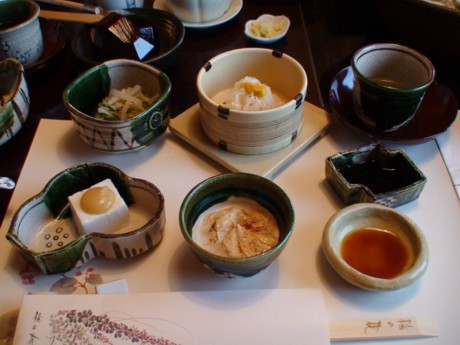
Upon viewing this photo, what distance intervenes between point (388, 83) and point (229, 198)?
609mm

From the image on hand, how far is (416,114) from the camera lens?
1248mm

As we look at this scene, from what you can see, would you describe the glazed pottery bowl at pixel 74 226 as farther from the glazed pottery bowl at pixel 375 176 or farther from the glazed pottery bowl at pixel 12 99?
the glazed pottery bowl at pixel 375 176

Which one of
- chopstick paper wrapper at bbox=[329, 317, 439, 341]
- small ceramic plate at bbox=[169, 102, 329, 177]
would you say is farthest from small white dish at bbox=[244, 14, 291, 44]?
chopstick paper wrapper at bbox=[329, 317, 439, 341]

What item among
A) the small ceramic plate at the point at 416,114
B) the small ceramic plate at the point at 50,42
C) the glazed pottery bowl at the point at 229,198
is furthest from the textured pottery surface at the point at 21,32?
the small ceramic plate at the point at 416,114

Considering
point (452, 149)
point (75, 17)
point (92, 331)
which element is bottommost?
point (452, 149)

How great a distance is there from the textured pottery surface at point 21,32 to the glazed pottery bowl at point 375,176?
0.97 m

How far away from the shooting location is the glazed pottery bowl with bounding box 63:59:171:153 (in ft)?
3.60

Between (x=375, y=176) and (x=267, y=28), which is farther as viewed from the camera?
(x=267, y=28)

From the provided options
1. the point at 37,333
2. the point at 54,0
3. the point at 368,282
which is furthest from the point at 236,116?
the point at 54,0

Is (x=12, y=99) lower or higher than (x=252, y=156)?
higher

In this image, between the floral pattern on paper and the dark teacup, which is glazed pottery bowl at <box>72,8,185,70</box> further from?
the floral pattern on paper

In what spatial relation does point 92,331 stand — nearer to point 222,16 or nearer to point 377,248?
point 377,248

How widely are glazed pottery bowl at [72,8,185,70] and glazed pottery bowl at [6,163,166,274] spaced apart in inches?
17.9

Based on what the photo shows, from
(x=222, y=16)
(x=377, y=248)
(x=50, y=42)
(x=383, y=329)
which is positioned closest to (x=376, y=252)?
(x=377, y=248)
